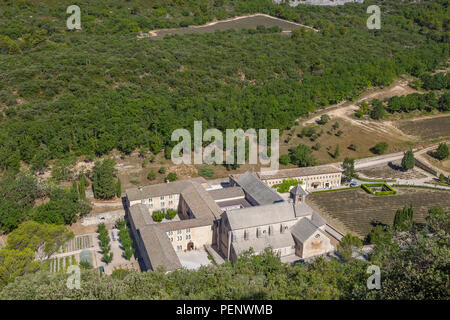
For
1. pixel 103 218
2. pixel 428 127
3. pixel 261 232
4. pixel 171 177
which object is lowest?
pixel 103 218

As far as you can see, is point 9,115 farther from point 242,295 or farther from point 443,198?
point 443,198

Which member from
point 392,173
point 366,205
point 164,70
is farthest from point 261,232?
point 164,70

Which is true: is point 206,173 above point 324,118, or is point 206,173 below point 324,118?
below

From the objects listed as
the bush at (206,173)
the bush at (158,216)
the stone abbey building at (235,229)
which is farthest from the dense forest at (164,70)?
the stone abbey building at (235,229)

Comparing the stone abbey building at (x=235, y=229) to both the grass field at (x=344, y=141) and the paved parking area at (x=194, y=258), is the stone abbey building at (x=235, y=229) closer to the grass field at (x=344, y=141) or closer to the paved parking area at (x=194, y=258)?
the paved parking area at (x=194, y=258)

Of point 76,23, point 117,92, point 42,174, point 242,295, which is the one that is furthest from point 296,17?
point 242,295

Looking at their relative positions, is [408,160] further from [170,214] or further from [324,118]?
[170,214]
